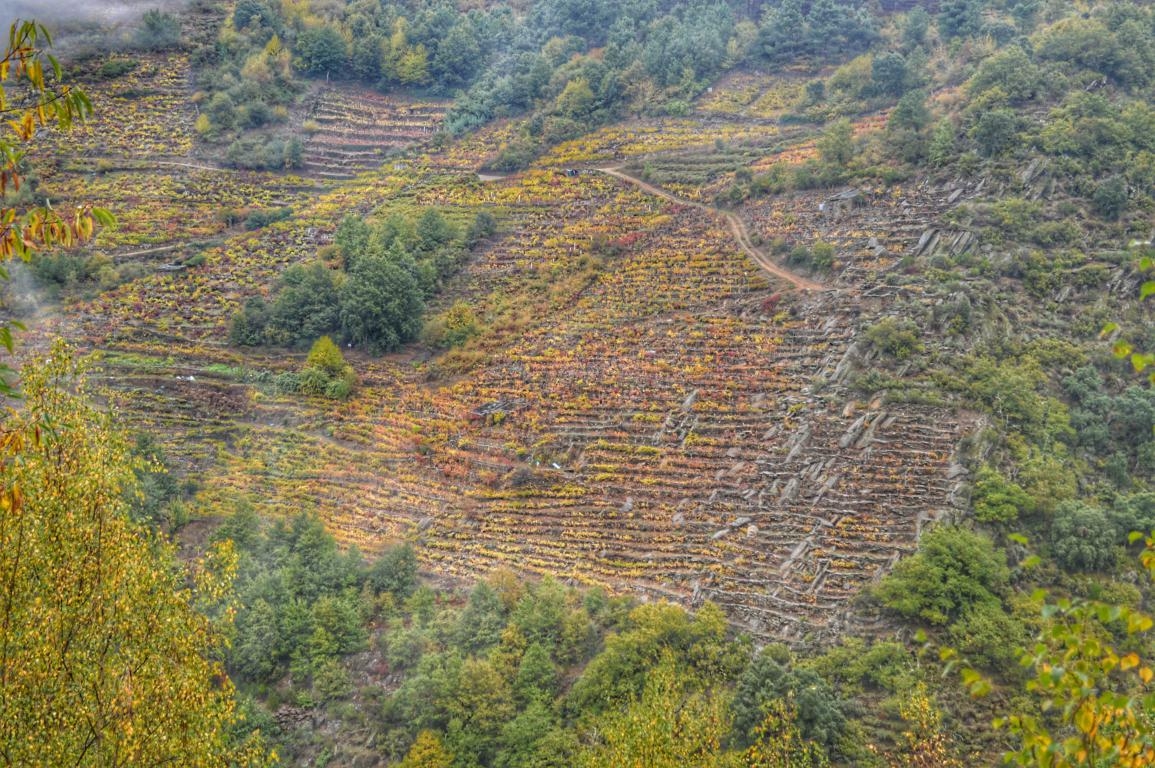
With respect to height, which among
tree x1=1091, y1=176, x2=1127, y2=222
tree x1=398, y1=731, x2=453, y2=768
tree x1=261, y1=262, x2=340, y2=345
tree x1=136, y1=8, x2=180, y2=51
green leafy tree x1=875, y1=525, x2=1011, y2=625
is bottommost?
tree x1=398, y1=731, x2=453, y2=768

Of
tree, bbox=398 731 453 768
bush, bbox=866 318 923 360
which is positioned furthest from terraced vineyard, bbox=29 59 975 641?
tree, bbox=398 731 453 768

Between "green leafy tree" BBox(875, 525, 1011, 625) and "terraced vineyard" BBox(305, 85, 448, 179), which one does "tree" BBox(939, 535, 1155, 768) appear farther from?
"terraced vineyard" BBox(305, 85, 448, 179)

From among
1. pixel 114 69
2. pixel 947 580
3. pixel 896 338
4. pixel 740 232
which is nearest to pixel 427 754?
pixel 947 580

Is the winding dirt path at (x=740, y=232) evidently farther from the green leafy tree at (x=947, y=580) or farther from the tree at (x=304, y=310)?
the tree at (x=304, y=310)

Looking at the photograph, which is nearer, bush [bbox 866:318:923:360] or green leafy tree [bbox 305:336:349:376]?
bush [bbox 866:318:923:360]

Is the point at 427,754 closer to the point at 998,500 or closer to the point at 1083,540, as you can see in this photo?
the point at 998,500

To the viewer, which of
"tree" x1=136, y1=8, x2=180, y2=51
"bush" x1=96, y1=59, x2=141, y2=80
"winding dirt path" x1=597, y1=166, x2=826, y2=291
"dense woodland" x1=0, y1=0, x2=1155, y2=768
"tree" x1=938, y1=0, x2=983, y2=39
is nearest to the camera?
"dense woodland" x1=0, y1=0, x2=1155, y2=768
